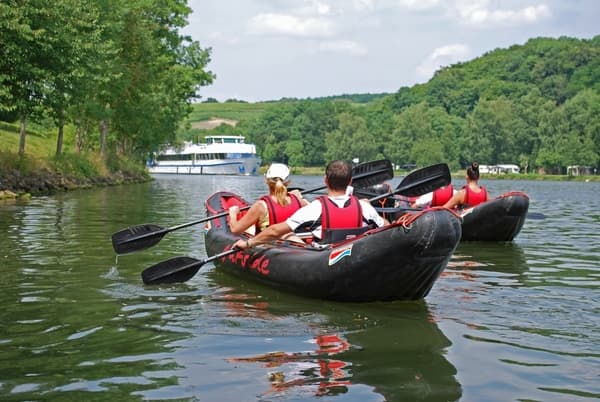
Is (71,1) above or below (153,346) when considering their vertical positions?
above

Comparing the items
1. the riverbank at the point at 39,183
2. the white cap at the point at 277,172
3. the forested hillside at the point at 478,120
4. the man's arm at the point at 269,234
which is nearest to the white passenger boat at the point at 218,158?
the forested hillside at the point at 478,120

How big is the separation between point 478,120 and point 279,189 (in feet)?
377

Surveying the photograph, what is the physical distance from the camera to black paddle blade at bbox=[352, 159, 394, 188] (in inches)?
524

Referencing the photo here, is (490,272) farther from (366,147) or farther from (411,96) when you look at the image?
(411,96)

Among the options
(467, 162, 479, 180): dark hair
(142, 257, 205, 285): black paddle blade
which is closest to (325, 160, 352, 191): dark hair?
(142, 257, 205, 285): black paddle blade

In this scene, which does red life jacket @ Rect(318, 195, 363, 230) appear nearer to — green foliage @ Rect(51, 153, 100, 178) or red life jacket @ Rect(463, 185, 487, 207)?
red life jacket @ Rect(463, 185, 487, 207)

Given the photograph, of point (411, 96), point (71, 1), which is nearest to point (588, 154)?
point (411, 96)

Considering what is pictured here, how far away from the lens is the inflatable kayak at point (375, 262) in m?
7.77

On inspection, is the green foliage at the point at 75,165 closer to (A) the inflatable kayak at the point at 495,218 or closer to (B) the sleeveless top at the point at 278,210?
(A) the inflatable kayak at the point at 495,218

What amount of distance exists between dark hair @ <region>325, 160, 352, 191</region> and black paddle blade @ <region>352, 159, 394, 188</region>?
4951 mm

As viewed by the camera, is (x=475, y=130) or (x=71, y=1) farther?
(x=475, y=130)

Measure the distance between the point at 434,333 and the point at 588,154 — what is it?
101m

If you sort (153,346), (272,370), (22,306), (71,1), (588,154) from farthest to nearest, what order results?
(588,154), (71,1), (22,306), (153,346), (272,370)

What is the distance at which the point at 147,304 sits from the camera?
865 centimetres
